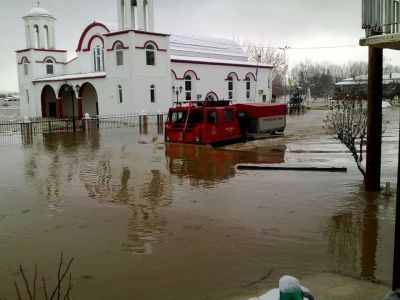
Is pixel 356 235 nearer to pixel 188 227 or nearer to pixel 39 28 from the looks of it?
pixel 188 227

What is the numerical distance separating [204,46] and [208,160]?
111 feet

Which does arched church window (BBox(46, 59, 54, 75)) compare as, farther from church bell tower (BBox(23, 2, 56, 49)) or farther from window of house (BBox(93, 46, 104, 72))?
window of house (BBox(93, 46, 104, 72))

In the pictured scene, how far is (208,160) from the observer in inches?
661

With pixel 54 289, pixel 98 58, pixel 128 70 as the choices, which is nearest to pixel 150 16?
pixel 128 70

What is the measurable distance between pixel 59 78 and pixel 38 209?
34669mm

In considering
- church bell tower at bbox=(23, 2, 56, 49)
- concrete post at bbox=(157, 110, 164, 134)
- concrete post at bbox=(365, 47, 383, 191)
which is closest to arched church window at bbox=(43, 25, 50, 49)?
church bell tower at bbox=(23, 2, 56, 49)

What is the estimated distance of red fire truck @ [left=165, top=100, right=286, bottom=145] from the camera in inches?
797

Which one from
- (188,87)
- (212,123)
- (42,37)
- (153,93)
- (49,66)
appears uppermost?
(42,37)

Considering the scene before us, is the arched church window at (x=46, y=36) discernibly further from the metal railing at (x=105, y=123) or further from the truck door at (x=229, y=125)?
the truck door at (x=229, y=125)

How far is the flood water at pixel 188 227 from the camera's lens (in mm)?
6125

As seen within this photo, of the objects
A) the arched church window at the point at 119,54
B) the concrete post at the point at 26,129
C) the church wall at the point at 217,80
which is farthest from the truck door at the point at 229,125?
the church wall at the point at 217,80

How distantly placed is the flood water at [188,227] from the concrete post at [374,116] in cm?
49

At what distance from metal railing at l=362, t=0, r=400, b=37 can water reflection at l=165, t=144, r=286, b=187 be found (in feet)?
25.3

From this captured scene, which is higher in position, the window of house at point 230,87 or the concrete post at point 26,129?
the window of house at point 230,87
